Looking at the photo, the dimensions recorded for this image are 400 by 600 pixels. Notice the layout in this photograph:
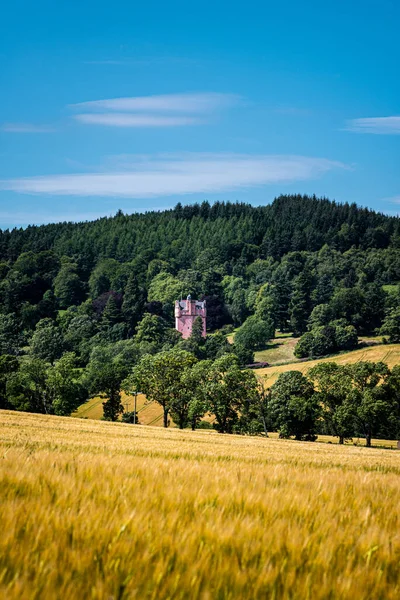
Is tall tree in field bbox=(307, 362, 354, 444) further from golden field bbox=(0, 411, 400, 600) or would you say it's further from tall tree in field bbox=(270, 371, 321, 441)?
golden field bbox=(0, 411, 400, 600)

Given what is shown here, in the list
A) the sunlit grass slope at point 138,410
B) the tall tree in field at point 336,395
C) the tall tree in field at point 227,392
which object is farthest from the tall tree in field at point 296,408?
the sunlit grass slope at point 138,410

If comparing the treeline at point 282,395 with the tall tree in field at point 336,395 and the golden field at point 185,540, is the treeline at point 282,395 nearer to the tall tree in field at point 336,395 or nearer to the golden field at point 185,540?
the tall tree in field at point 336,395

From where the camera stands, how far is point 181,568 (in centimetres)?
435

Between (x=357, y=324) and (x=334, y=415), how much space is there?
12136 centimetres

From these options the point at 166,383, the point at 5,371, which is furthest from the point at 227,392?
the point at 5,371

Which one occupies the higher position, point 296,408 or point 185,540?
point 185,540

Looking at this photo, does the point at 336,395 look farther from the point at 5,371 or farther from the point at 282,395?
the point at 5,371

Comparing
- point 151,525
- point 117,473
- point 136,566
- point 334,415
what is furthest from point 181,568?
point 334,415

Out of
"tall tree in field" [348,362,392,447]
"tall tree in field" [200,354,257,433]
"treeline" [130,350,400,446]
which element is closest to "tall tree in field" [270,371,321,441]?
"treeline" [130,350,400,446]

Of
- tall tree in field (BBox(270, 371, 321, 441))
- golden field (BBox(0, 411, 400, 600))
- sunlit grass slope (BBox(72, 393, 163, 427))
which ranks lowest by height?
sunlit grass slope (BBox(72, 393, 163, 427))

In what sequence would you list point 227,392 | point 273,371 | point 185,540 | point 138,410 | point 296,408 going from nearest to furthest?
1. point 185,540
2. point 296,408
3. point 227,392
4. point 138,410
5. point 273,371

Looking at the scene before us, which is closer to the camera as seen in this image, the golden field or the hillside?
the golden field

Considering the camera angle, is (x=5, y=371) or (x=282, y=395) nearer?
(x=282, y=395)

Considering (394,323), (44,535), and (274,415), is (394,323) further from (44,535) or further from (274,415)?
(44,535)
